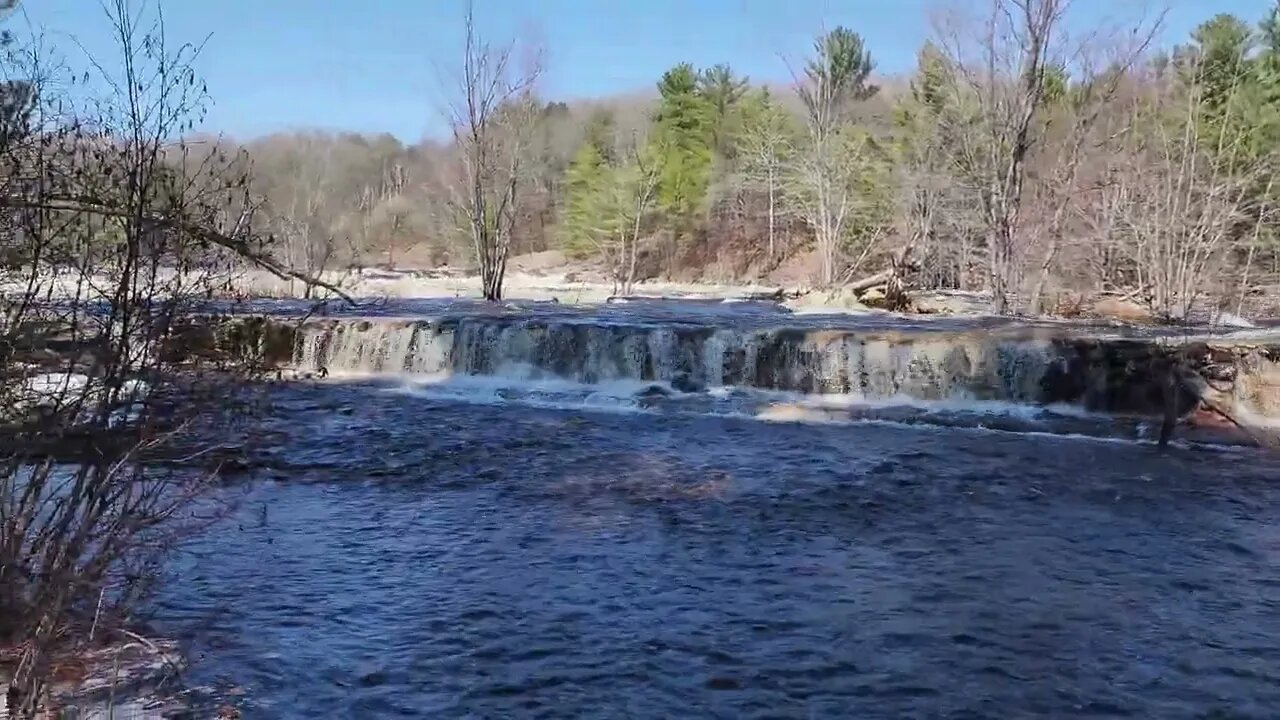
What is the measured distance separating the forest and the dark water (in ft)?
→ 5.91

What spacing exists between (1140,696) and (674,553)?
2.84 metres

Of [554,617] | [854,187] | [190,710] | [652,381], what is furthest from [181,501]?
[854,187]

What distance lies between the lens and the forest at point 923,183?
2058cm

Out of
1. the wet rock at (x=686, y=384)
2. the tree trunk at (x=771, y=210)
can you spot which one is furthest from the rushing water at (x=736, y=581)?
the tree trunk at (x=771, y=210)

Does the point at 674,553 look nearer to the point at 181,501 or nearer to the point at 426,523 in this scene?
the point at 426,523

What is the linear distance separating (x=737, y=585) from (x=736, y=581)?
7 centimetres

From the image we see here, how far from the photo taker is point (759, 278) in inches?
1769

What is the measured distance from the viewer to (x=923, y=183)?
31.6 m

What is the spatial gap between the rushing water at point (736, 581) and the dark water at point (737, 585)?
0.8 inches

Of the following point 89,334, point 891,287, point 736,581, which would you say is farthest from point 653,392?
point 89,334

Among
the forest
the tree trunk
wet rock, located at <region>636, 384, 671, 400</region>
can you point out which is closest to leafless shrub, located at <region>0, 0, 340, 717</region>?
the forest

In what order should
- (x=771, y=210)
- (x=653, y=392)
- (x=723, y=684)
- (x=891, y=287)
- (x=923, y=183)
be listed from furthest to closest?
(x=771, y=210) < (x=923, y=183) < (x=891, y=287) < (x=653, y=392) < (x=723, y=684)

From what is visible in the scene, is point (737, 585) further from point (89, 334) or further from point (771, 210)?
point (771, 210)

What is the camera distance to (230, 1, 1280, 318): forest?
2058 cm
